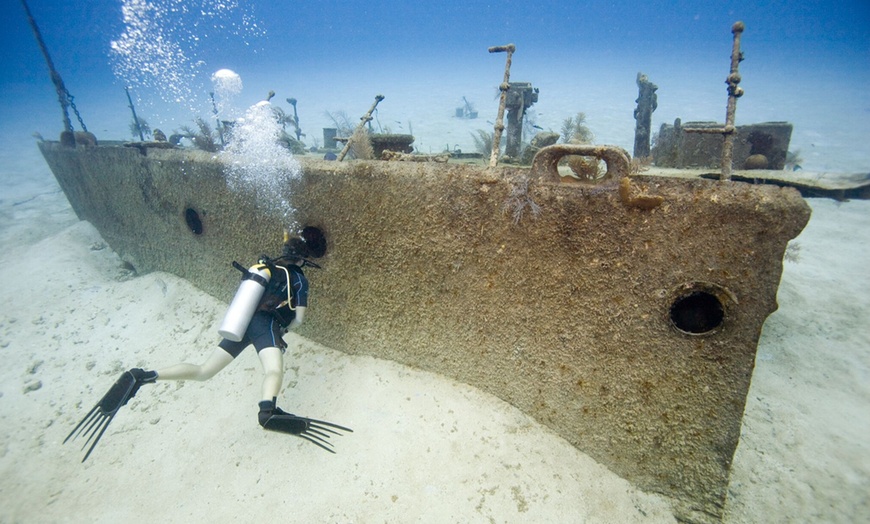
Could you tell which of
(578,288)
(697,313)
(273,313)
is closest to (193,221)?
(273,313)

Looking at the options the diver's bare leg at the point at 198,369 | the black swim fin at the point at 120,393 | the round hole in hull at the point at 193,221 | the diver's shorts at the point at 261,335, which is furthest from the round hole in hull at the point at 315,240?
the round hole in hull at the point at 193,221

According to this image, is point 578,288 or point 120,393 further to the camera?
point 120,393

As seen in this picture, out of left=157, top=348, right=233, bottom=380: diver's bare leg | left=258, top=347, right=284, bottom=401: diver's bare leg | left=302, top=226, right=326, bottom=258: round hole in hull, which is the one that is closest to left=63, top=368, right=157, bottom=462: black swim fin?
left=157, top=348, right=233, bottom=380: diver's bare leg

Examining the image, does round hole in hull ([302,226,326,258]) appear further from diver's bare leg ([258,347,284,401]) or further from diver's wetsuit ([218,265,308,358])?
diver's bare leg ([258,347,284,401])

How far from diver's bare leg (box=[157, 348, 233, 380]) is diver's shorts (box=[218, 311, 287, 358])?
69 mm

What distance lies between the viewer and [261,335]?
10.3ft

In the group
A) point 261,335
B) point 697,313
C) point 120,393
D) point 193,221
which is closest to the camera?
point 697,313

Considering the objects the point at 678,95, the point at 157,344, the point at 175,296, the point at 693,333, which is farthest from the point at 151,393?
the point at 678,95

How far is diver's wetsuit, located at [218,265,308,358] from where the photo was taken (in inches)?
124

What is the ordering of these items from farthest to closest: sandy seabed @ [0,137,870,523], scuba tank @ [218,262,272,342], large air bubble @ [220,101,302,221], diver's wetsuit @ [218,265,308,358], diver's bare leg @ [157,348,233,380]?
1. large air bubble @ [220,101,302,221]
2. diver's wetsuit @ [218,265,308,358]
3. diver's bare leg @ [157,348,233,380]
4. scuba tank @ [218,262,272,342]
5. sandy seabed @ [0,137,870,523]

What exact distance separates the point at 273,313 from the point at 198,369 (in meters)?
0.81

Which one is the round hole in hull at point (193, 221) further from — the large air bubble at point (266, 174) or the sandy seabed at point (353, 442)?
the large air bubble at point (266, 174)

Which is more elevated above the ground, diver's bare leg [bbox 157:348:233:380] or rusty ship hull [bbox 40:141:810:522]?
rusty ship hull [bbox 40:141:810:522]

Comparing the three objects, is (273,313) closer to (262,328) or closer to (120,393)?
(262,328)
